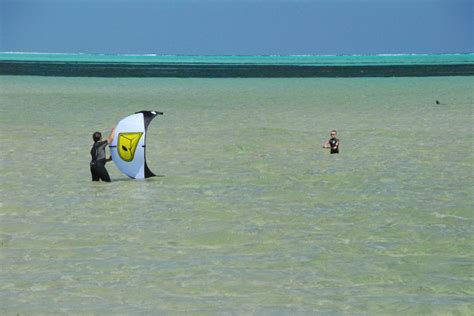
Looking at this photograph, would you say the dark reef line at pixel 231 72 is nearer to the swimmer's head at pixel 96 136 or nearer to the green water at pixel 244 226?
the green water at pixel 244 226

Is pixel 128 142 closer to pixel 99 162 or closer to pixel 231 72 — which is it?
pixel 99 162

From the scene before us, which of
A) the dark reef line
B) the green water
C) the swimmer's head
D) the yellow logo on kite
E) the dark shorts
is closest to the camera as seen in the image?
the green water

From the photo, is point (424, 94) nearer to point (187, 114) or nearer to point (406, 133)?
point (187, 114)

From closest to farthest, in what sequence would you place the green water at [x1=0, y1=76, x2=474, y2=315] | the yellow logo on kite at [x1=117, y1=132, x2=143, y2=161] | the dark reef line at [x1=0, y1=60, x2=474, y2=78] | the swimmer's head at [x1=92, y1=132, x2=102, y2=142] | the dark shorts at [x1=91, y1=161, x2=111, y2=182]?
the green water at [x1=0, y1=76, x2=474, y2=315] → the yellow logo on kite at [x1=117, y1=132, x2=143, y2=161] → the swimmer's head at [x1=92, y1=132, x2=102, y2=142] → the dark shorts at [x1=91, y1=161, x2=111, y2=182] → the dark reef line at [x1=0, y1=60, x2=474, y2=78]

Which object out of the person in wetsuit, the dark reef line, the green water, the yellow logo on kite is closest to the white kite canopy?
the yellow logo on kite

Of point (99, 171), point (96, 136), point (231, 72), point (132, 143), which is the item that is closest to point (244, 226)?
point (132, 143)

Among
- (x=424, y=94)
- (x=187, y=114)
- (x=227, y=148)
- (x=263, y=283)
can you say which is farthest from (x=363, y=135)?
(x=424, y=94)

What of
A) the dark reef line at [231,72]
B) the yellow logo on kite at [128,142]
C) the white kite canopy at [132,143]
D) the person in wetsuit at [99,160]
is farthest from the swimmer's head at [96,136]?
the dark reef line at [231,72]

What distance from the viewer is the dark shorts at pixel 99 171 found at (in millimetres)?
20078

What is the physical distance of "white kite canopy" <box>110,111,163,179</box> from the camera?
19453 millimetres

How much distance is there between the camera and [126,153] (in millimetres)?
19859

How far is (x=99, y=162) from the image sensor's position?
20141 mm

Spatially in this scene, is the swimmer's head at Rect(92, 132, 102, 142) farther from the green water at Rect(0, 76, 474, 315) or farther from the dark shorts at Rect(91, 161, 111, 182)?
the green water at Rect(0, 76, 474, 315)

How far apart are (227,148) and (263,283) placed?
54.0ft
